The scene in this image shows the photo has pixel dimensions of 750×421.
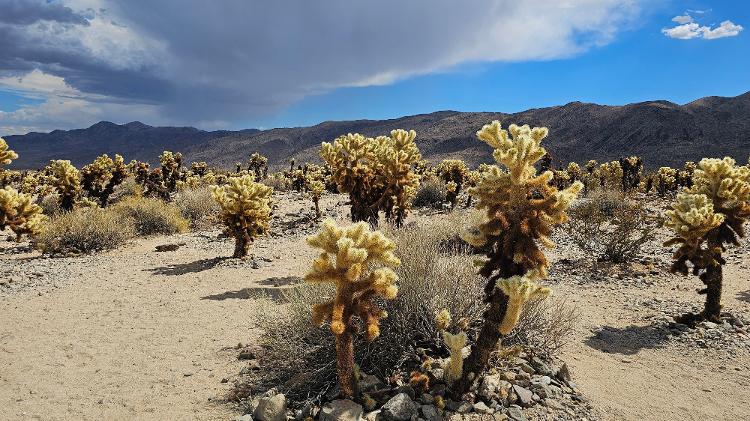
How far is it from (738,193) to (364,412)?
6.14 metres

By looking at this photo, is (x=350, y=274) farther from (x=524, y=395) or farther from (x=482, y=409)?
(x=524, y=395)

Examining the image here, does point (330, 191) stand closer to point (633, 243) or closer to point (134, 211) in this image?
point (134, 211)

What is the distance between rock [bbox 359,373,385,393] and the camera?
4.48 m

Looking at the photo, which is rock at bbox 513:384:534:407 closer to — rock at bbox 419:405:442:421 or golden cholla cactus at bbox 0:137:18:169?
rock at bbox 419:405:442:421

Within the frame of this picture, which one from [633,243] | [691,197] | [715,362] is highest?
[691,197]

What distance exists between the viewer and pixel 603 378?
5.21m

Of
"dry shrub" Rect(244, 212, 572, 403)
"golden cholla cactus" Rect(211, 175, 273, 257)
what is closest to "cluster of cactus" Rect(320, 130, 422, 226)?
"golden cholla cactus" Rect(211, 175, 273, 257)

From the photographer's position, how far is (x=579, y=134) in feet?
234

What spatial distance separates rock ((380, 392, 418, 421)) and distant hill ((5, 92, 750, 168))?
56917mm

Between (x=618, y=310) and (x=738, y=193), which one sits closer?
(x=738, y=193)

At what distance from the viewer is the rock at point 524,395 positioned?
433cm

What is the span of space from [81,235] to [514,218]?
12.7m

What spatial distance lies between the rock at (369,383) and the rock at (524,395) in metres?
1.28

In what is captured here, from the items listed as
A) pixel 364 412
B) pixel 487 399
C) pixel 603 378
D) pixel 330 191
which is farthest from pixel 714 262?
pixel 330 191
